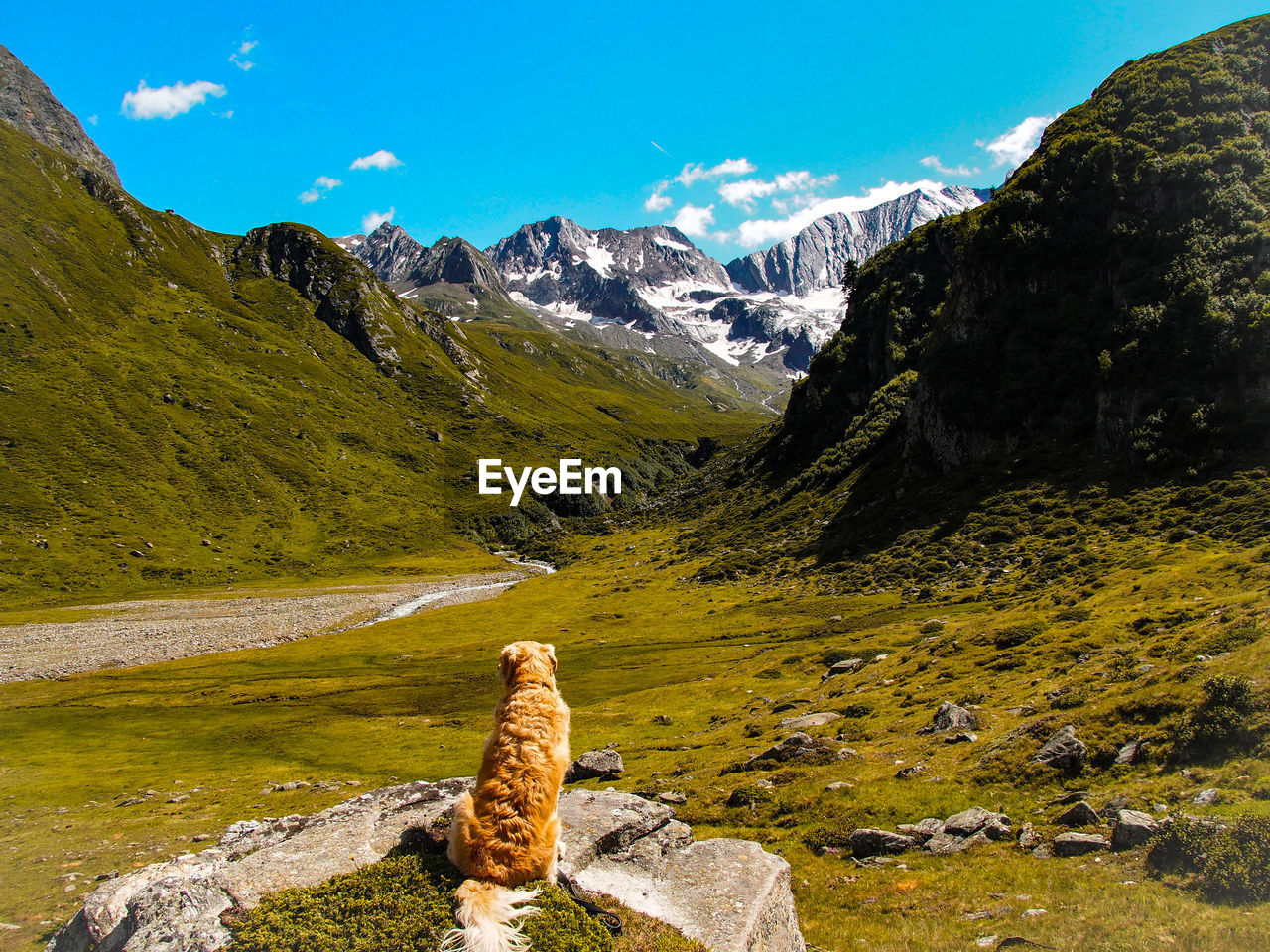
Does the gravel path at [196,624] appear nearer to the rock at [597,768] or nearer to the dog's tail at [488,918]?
the rock at [597,768]

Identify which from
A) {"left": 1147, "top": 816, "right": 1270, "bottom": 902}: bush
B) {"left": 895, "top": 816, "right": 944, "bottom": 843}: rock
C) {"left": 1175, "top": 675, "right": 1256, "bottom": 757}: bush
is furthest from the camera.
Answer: {"left": 895, "top": 816, "right": 944, "bottom": 843}: rock

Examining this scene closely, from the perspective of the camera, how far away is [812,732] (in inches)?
1178

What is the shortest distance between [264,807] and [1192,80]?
13047 centimetres

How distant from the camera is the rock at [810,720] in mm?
Answer: 31547

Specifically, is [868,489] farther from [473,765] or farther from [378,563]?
[378,563]

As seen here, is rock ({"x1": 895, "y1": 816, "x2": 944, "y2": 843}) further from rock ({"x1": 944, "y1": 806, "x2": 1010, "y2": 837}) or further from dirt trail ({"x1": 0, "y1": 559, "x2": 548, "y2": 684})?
dirt trail ({"x1": 0, "y1": 559, "x2": 548, "y2": 684})

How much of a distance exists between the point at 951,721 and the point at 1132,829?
1160 centimetres

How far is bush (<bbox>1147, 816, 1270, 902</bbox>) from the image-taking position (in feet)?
34.2

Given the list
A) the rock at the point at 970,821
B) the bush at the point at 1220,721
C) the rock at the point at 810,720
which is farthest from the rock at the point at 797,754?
the bush at the point at 1220,721

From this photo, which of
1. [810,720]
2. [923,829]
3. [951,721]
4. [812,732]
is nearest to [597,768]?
[812,732]

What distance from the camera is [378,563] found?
175000 mm

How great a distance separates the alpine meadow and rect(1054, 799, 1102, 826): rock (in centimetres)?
15

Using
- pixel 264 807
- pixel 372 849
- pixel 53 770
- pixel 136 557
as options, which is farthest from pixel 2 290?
pixel 372 849

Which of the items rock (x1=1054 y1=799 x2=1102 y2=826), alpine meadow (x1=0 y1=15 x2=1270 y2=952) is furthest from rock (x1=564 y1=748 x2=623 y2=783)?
rock (x1=1054 y1=799 x2=1102 y2=826)
